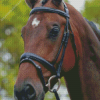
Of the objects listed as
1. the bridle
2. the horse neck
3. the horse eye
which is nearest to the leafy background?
the horse neck

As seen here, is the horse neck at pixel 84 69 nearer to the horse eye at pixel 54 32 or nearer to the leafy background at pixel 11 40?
the horse eye at pixel 54 32

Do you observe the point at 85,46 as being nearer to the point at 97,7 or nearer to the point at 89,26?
the point at 89,26

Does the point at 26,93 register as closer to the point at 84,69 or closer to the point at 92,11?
the point at 84,69

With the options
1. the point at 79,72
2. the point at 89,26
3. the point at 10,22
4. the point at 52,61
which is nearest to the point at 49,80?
the point at 52,61

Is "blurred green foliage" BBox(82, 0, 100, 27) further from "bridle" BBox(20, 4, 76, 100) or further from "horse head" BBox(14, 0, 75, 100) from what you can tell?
"horse head" BBox(14, 0, 75, 100)

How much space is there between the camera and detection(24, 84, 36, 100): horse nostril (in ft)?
10.1

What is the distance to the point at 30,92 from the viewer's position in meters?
3.13

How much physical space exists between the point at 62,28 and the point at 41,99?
110 centimetres

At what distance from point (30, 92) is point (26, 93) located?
62 millimetres

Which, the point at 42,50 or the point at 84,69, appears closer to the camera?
the point at 42,50

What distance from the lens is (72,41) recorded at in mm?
3730

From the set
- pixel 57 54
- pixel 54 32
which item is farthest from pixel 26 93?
pixel 54 32

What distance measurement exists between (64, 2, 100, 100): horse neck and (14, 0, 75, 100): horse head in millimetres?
250

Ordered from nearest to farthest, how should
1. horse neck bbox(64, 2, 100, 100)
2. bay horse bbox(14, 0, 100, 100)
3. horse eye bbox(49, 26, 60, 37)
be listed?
bay horse bbox(14, 0, 100, 100), horse eye bbox(49, 26, 60, 37), horse neck bbox(64, 2, 100, 100)
